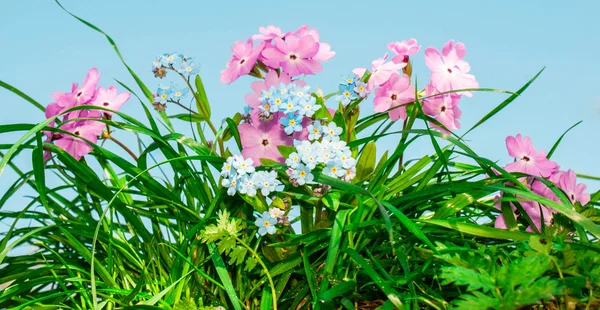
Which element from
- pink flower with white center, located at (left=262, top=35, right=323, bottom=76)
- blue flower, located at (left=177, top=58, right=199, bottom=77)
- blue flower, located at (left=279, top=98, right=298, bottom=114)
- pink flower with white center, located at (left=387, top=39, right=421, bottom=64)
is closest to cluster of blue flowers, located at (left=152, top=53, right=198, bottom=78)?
blue flower, located at (left=177, top=58, right=199, bottom=77)

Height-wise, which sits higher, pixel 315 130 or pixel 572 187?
pixel 315 130

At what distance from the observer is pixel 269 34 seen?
2.15 m

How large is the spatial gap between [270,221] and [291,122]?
28 cm

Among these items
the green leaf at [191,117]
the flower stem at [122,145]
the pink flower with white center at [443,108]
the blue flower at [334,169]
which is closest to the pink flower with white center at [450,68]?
the pink flower with white center at [443,108]

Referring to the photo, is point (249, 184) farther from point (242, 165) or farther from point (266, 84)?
point (266, 84)

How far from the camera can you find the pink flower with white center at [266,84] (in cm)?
208

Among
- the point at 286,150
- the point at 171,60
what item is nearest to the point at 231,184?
the point at 286,150

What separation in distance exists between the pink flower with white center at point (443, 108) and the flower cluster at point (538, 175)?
207 mm

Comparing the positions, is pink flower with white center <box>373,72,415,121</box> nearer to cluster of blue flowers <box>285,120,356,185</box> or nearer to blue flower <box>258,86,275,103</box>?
cluster of blue flowers <box>285,120,356,185</box>

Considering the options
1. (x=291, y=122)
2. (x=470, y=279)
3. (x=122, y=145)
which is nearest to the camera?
(x=470, y=279)

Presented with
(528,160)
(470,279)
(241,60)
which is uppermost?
(241,60)

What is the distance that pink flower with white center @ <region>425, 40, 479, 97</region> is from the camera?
2.15 meters

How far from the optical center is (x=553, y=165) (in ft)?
7.23

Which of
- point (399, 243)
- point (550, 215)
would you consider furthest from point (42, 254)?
point (550, 215)
